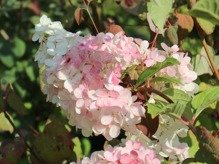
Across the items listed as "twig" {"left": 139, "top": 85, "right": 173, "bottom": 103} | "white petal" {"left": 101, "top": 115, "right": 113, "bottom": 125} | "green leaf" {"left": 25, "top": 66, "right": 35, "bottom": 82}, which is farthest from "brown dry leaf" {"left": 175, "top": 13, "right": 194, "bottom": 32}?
"green leaf" {"left": 25, "top": 66, "right": 35, "bottom": 82}

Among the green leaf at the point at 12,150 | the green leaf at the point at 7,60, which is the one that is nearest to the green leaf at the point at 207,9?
the green leaf at the point at 12,150

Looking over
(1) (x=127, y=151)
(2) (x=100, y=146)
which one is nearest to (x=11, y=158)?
(1) (x=127, y=151)

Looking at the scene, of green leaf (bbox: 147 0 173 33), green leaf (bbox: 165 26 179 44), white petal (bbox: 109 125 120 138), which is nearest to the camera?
white petal (bbox: 109 125 120 138)

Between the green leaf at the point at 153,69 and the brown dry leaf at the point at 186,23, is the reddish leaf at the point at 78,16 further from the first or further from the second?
the green leaf at the point at 153,69

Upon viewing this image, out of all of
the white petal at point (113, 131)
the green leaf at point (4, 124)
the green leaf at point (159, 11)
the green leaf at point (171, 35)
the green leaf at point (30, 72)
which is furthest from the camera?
the green leaf at point (30, 72)

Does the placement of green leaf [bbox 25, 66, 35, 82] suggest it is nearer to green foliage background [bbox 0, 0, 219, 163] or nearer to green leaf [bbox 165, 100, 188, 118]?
green foliage background [bbox 0, 0, 219, 163]

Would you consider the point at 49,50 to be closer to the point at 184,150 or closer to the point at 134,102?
the point at 134,102
